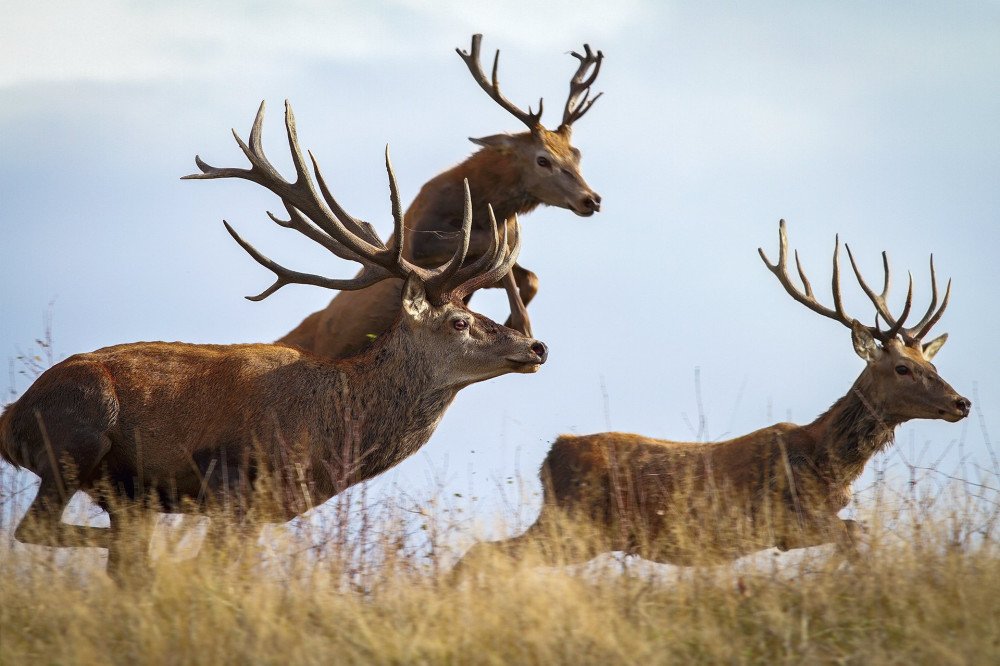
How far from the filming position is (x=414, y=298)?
334 inches

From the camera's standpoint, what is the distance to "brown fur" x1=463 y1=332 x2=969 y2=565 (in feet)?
27.5

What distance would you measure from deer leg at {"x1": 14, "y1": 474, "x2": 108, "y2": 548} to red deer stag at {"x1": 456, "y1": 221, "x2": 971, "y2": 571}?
247cm

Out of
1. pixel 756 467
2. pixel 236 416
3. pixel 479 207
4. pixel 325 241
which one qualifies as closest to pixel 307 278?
pixel 325 241

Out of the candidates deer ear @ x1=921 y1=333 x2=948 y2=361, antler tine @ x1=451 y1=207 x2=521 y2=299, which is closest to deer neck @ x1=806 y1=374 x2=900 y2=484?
deer ear @ x1=921 y1=333 x2=948 y2=361

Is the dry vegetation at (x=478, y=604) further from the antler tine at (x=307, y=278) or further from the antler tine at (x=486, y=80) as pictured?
the antler tine at (x=486, y=80)

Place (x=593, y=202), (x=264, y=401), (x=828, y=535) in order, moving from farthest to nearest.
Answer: (x=593, y=202) → (x=264, y=401) → (x=828, y=535)

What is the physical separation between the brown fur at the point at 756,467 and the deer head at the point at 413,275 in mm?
1087

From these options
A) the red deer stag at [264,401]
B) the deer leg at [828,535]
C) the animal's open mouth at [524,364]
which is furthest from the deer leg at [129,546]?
the deer leg at [828,535]

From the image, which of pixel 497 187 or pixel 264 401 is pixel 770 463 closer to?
pixel 497 187

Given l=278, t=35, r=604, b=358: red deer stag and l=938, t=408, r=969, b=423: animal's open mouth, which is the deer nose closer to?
l=278, t=35, r=604, b=358: red deer stag

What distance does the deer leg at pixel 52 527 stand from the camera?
7.08 m

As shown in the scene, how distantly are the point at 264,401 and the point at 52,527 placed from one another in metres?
1.43

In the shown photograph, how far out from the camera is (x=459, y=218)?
10516 millimetres

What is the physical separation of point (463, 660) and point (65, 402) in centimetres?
354
